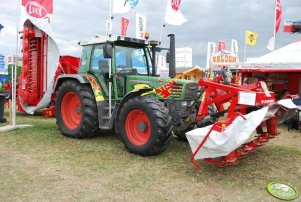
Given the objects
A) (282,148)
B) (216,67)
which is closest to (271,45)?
(216,67)

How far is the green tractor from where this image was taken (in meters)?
5.55

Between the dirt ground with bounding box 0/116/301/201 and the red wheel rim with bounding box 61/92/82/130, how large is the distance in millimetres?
638

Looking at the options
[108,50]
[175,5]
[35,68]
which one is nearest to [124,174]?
[108,50]

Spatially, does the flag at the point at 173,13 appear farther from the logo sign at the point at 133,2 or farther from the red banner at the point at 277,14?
the red banner at the point at 277,14

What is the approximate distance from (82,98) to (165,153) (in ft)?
6.58

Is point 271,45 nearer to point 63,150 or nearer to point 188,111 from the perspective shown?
point 188,111

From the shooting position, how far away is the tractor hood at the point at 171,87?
5.89 metres

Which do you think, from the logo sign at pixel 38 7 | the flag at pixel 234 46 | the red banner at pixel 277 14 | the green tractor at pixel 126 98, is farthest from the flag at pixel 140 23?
the flag at pixel 234 46

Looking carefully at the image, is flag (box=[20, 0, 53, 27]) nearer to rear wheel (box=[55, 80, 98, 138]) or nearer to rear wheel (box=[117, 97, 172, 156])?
rear wheel (box=[55, 80, 98, 138])

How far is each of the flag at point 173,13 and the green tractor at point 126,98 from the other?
2.24 meters

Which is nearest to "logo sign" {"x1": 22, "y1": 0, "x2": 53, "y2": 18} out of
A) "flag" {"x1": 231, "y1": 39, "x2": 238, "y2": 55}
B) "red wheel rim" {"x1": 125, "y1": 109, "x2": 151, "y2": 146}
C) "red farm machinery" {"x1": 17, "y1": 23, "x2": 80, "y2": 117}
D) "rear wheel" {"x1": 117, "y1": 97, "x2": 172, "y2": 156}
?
"red farm machinery" {"x1": 17, "y1": 23, "x2": 80, "y2": 117}

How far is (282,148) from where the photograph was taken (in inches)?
260

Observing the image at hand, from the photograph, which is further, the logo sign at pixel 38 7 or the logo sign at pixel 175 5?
the logo sign at pixel 175 5

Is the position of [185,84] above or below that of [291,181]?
above
